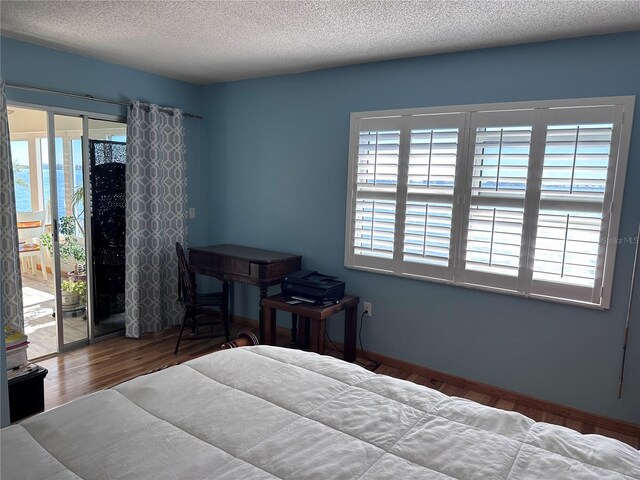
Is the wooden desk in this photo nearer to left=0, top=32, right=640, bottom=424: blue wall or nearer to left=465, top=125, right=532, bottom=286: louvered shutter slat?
left=0, top=32, right=640, bottom=424: blue wall

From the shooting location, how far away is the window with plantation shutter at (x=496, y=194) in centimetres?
263

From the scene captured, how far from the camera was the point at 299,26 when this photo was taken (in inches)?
105

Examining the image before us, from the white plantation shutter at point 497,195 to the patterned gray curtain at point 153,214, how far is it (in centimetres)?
270

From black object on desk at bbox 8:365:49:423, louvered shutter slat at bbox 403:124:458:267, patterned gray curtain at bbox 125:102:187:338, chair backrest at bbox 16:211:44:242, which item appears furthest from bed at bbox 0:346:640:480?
chair backrest at bbox 16:211:44:242

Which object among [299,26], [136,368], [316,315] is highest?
[299,26]

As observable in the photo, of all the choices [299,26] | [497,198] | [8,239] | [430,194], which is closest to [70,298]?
[8,239]

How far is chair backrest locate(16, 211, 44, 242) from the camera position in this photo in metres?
3.57

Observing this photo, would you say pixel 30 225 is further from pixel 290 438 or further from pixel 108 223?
pixel 290 438

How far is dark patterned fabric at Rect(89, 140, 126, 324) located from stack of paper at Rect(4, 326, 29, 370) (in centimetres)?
114

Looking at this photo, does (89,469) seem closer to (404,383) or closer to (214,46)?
(404,383)

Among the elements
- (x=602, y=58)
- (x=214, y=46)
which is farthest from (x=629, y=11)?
(x=214, y=46)

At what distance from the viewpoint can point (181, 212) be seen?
168 inches

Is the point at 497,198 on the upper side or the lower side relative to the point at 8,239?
upper

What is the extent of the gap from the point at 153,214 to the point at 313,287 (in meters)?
1.74
